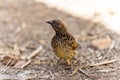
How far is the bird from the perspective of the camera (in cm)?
480

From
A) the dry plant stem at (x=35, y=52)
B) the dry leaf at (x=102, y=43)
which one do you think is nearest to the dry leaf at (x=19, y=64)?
the dry plant stem at (x=35, y=52)

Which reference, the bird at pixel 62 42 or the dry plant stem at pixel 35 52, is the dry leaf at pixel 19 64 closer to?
the dry plant stem at pixel 35 52

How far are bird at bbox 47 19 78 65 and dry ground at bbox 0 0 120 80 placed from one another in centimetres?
19

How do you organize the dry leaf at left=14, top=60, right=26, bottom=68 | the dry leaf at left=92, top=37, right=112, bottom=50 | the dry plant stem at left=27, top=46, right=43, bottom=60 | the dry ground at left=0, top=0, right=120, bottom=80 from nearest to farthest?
the dry ground at left=0, top=0, right=120, bottom=80 → the dry leaf at left=14, top=60, right=26, bottom=68 → the dry plant stem at left=27, top=46, right=43, bottom=60 → the dry leaf at left=92, top=37, right=112, bottom=50

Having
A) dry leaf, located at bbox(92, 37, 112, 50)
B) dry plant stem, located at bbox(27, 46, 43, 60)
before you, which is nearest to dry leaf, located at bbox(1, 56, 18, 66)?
dry plant stem, located at bbox(27, 46, 43, 60)

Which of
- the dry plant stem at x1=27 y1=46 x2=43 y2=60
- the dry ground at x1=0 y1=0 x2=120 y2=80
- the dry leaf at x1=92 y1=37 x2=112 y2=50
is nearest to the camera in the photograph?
the dry ground at x1=0 y1=0 x2=120 y2=80

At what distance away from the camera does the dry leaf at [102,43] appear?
18.4ft

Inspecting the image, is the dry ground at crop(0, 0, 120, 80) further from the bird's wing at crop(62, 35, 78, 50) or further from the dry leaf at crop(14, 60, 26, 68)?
the bird's wing at crop(62, 35, 78, 50)

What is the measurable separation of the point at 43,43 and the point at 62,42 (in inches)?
47.8

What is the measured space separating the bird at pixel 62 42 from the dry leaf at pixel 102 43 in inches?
32.1

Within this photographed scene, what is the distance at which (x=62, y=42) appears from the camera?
4832mm

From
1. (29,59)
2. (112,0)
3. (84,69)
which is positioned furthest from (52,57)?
(112,0)

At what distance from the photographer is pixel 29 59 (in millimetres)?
5281

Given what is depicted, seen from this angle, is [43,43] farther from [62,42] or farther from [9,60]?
[62,42]
